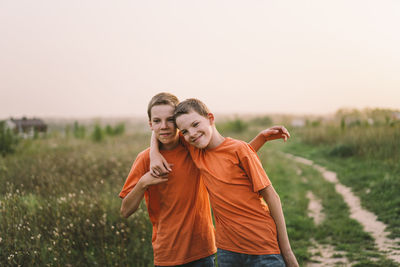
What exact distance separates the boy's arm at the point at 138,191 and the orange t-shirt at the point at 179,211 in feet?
0.29

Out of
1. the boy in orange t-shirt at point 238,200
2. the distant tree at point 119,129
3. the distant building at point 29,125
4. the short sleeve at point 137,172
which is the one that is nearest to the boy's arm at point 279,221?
the boy in orange t-shirt at point 238,200

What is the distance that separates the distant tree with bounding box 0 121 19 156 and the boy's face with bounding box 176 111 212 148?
35.3 feet

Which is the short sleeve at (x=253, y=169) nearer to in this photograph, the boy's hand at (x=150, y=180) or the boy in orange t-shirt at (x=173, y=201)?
the boy in orange t-shirt at (x=173, y=201)

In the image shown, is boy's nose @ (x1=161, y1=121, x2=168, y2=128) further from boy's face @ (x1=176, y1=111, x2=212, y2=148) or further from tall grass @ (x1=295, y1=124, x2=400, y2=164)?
tall grass @ (x1=295, y1=124, x2=400, y2=164)

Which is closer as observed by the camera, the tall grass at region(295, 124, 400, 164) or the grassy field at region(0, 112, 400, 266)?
the grassy field at region(0, 112, 400, 266)

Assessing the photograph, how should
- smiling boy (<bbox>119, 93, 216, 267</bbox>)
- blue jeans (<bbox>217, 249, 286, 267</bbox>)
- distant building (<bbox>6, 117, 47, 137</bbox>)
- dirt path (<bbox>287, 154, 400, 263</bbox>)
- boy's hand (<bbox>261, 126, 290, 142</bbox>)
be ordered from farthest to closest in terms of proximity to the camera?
distant building (<bbox>6, 117, 47, 137</bbox>) < dirt path (<bbox>287, 154, 400, 263</bbox>) < boy's hand (<bbox>261, 126, 290, 142</bbox>) < smiling boy (<bbox>119, 93, 216, 267</bbox>) < blue jeans (<bbox>217, 249, 286, 267</bbox>)

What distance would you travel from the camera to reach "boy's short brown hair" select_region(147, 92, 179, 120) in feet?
7.70

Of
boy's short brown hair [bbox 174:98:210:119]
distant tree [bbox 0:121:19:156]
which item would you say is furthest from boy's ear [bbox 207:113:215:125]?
distant tree [bbox 0:121:19:156]

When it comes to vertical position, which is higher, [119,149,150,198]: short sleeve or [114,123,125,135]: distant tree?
[119,149,150,198]: short sleeve

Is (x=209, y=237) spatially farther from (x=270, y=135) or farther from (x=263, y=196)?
(x=270, y=135)

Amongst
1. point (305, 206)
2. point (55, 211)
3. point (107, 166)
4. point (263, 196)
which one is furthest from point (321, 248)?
point (107, 166)

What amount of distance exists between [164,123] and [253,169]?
69cm

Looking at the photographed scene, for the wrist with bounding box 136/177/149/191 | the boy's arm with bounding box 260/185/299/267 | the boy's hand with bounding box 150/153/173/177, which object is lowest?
the boy's arm with bounding box 260/185/299/267

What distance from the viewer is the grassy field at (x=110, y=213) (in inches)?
158
